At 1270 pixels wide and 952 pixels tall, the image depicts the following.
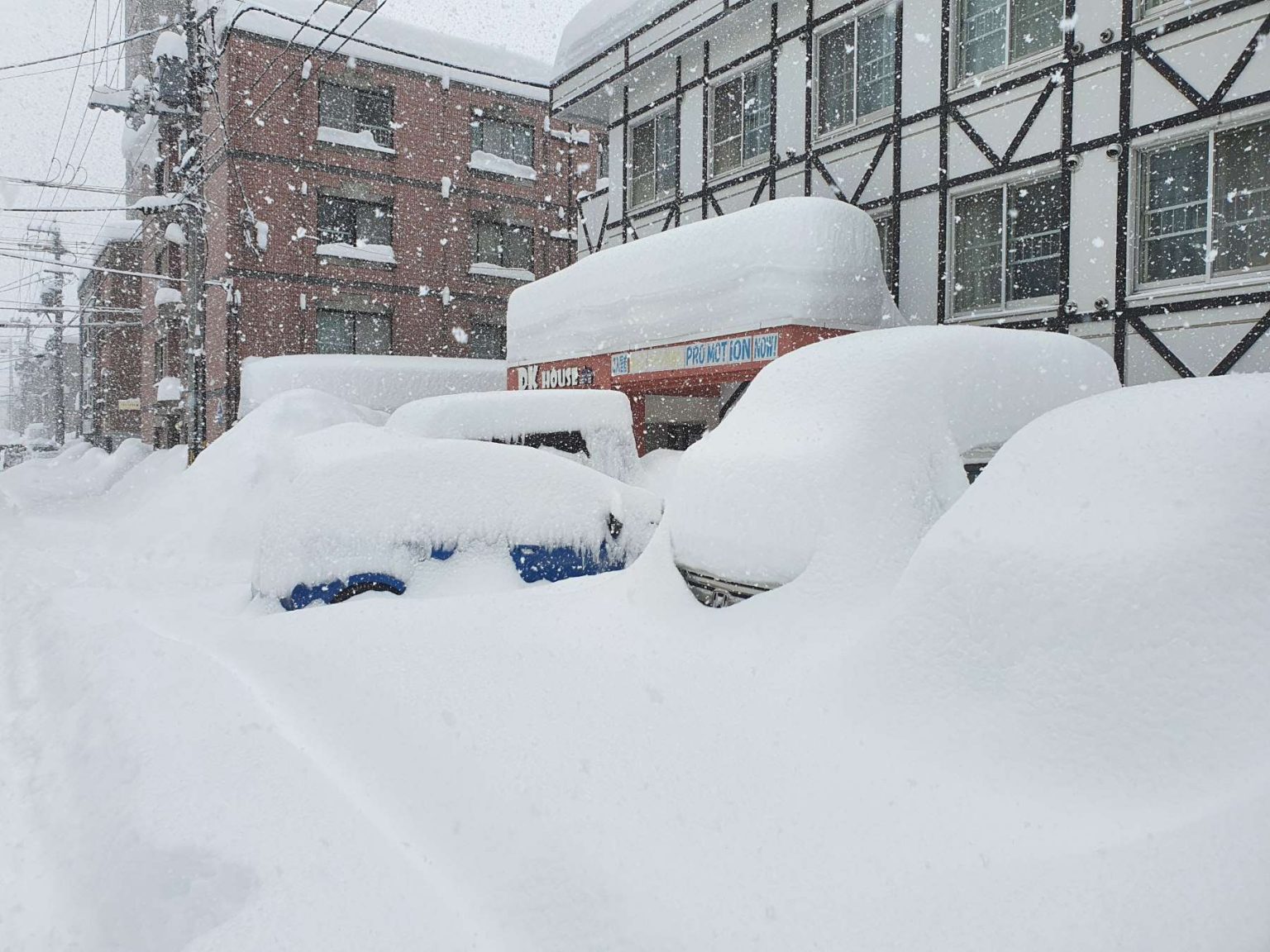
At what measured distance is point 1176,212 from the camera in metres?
8.61

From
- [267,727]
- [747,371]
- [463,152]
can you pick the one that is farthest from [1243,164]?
[463,152]

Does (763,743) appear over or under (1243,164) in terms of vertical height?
under

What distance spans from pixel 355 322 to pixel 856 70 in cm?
1459

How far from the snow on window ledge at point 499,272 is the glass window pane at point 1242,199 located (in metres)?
18.3

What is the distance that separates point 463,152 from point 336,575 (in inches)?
812

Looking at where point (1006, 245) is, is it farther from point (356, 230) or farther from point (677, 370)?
point (356, 230)

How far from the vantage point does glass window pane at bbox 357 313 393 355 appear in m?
22.1

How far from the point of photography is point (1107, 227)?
889 centimetres

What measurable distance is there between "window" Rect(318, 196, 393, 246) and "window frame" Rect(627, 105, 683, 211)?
349 inches

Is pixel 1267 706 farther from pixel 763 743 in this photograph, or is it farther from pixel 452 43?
pixel 452 43

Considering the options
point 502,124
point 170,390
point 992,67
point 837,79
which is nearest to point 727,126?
point 837,79

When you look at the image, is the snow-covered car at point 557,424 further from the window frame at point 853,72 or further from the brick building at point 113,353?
the brick building at point 113,353

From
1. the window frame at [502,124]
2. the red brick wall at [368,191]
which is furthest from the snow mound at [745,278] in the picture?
the window frame at [502,124]

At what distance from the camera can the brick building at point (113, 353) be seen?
3453 centimetres
